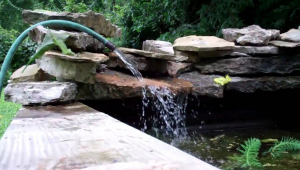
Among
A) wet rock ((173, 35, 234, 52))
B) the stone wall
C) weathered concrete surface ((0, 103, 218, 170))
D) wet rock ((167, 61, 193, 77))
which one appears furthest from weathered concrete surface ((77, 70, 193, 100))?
weathered concrete surface ((0, 103, 218, 170))

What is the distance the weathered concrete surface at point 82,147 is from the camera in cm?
86

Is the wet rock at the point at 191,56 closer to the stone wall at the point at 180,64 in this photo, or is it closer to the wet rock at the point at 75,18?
the stone wall at the point at 180,64

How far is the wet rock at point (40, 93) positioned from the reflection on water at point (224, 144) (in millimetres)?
1308

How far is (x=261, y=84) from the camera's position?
12.1 feet

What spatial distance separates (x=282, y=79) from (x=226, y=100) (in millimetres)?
716

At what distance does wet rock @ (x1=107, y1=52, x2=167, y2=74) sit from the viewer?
3.34m

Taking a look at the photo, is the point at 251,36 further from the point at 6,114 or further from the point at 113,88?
the point at 6,114

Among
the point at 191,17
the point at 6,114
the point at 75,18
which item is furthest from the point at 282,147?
the point at 191,17

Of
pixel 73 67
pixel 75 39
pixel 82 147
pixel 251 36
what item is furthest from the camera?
pixel 251 36

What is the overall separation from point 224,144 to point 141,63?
1.22 metres

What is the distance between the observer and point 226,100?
3980mm

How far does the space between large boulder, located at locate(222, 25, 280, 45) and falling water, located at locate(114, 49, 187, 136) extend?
4.07ft

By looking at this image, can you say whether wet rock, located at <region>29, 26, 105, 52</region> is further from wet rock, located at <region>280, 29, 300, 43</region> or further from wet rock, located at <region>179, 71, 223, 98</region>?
wet rock, located at <region>280, 29, 300, 43</region>

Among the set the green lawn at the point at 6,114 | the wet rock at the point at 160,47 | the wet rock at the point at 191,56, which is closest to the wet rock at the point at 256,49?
the wet rock at the point at 191,56
